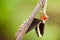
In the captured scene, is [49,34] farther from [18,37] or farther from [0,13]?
[18,37]

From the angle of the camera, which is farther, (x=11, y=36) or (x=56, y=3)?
(x=56, y=3)

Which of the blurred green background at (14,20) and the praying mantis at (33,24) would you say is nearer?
the praying mantis at (33,24)

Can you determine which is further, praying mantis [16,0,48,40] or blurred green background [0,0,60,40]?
blurred green background [0,0,60,40]

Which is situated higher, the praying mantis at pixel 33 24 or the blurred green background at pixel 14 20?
the blurred green background at pixel 14 20

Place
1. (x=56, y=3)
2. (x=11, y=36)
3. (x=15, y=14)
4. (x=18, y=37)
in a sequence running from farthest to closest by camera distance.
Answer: (x=56, y=3) → (x=15, y=14) → (x=11, y=36) → (x=18, y=37)

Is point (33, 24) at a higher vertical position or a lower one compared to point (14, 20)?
lower

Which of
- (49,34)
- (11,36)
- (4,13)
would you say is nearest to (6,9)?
(4,13)

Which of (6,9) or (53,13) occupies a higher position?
(6,9)

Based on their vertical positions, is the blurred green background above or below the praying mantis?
above

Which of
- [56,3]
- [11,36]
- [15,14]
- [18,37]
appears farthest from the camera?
[56,3]

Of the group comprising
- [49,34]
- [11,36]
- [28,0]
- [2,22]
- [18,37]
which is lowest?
[18,37]

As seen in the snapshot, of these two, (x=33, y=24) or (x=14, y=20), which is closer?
(x=33, y=24)
